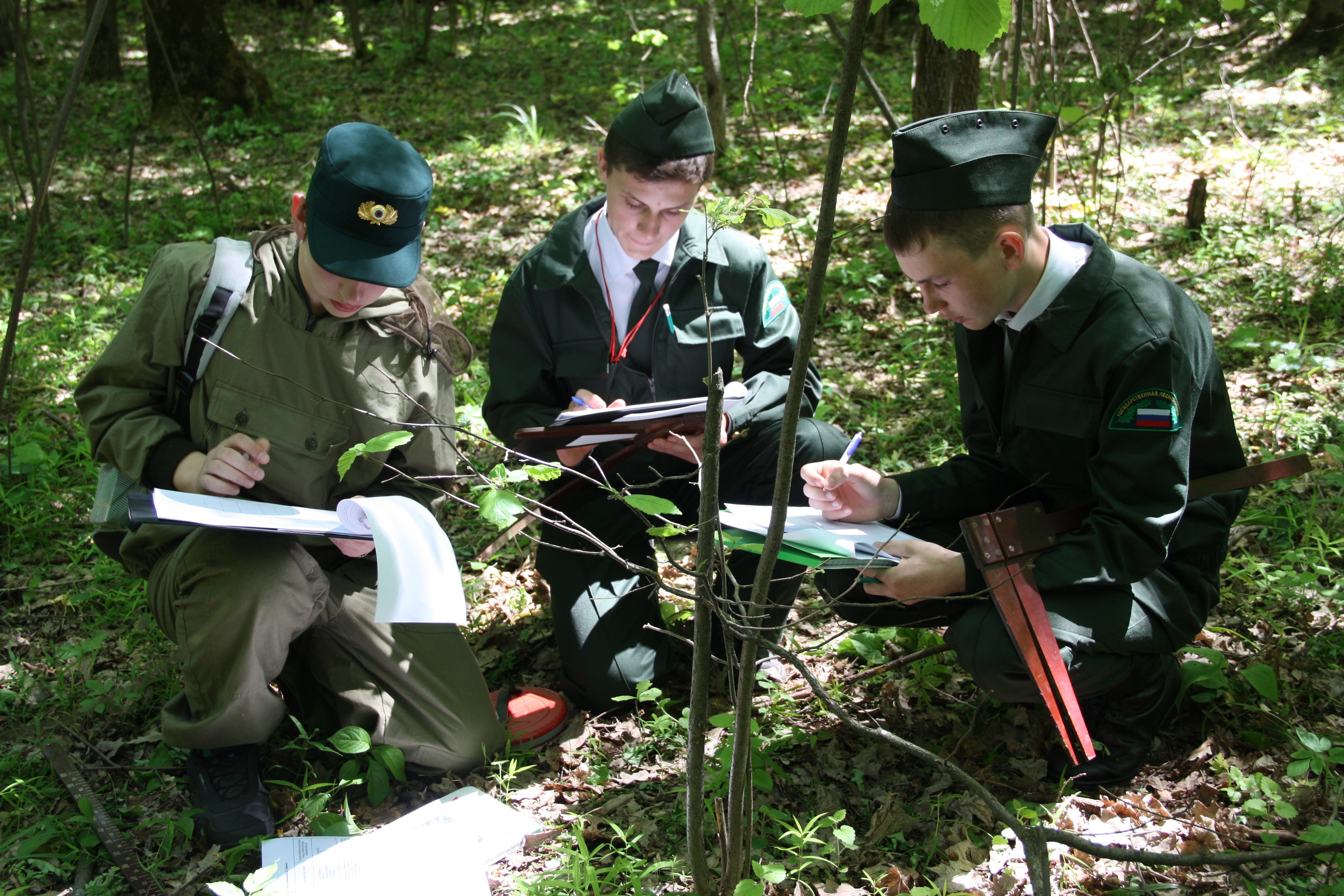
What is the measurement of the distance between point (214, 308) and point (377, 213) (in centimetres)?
52

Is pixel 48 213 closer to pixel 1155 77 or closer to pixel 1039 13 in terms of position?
pixel 1039 13

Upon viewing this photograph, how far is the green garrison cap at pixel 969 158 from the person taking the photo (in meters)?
1.95

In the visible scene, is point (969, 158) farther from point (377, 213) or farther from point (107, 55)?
point (107, 55)

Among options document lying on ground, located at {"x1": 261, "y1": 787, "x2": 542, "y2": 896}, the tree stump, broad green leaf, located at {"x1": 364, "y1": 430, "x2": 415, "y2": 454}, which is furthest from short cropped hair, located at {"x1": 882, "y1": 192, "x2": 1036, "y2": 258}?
the tree stump

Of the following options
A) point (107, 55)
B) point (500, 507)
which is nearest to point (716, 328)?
point (500, 507)

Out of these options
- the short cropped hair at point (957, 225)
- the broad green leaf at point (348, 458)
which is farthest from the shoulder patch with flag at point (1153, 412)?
the broad green leaf at point (348, 458)

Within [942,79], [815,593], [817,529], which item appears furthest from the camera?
[942,79]

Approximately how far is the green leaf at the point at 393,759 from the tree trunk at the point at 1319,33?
8.18m

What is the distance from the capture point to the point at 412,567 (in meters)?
1.76

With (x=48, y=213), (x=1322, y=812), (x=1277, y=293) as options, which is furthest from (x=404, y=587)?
(x=48, y=213)

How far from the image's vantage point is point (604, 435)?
249cm

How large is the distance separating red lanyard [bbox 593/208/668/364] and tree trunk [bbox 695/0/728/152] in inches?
133

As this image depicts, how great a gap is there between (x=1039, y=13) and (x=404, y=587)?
482 cm

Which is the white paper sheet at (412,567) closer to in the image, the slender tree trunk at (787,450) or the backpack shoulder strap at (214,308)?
the slender tree trunk at (787,450)
